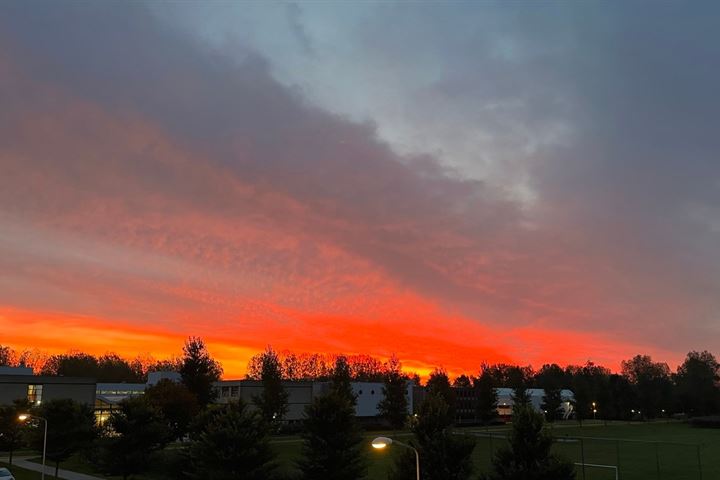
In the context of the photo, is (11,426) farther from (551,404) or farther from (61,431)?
(551,404)

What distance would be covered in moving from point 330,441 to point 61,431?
83.5 feet

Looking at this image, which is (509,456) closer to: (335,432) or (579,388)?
(335,432)

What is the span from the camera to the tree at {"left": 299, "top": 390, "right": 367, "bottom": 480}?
34.5 meters

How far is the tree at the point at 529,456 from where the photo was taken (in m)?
29.1

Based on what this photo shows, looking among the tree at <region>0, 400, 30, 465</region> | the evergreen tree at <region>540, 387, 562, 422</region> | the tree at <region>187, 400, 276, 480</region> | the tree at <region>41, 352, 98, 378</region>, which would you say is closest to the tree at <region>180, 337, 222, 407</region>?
the tree at <region>0, 400, 30, 465</region>

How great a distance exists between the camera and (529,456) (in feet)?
98.4

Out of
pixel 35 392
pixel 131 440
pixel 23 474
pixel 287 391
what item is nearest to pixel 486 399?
pixel 287 391

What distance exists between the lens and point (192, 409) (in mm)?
65750

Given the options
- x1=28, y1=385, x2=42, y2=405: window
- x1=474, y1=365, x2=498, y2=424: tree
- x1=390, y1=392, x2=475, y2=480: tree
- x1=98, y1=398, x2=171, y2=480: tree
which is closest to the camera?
x1=390, y1=392, x2=475, y2=480: tree

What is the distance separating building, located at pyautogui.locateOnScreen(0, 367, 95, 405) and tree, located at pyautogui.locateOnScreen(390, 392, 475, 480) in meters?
62.5

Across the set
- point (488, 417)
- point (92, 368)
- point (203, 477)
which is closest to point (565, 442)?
point (488, 417)

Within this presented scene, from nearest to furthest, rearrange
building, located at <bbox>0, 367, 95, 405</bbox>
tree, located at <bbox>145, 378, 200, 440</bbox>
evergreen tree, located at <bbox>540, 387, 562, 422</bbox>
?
tree, located at <bbox>145, 378, 200, 440</bbox>, building, located at <bbox>0, 367, 95, 405</bbox>, evergreen tree, located at <bbox>540, 387, 562, 422</bbox>

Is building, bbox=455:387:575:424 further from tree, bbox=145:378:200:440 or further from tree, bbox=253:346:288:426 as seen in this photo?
tree, bbox=145:378:200:440

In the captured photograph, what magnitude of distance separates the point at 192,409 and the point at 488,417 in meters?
58.9
